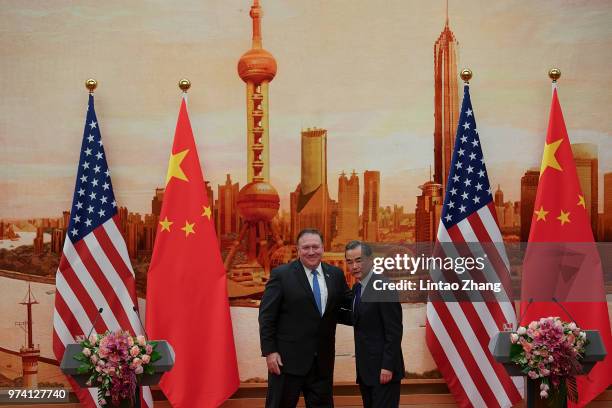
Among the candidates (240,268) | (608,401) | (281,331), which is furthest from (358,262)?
(608,401)

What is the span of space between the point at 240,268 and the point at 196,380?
985 millimetres

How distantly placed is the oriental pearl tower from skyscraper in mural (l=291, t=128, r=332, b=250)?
0.17 metres

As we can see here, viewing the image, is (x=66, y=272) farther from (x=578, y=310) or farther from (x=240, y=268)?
(x=578, y=310)

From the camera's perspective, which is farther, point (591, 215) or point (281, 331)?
point (591, 215)

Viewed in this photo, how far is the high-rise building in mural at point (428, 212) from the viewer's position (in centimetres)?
745

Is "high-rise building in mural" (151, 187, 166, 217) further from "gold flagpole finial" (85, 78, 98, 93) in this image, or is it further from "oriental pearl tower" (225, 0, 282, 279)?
"gold flagpole finial" (85, 78, 98, 93)

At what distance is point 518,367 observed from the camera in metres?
5.72

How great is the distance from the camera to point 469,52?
7520 millimetres

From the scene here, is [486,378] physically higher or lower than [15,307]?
lower

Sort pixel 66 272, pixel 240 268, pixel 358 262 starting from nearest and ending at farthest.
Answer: pixel 358 262 < pixel 66 272 < pixel 240 268

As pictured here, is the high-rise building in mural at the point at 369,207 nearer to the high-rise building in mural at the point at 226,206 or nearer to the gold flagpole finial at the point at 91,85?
the high-rise building in mural at the point at 226,206

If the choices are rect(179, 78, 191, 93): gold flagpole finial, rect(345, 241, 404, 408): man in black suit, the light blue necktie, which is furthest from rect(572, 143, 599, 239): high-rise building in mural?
rect(179, 78, 191, 93): gold flagpole finial

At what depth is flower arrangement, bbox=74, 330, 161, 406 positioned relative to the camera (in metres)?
5.45

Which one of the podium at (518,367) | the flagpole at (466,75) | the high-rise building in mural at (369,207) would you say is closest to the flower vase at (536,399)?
the podium at (518,367)
